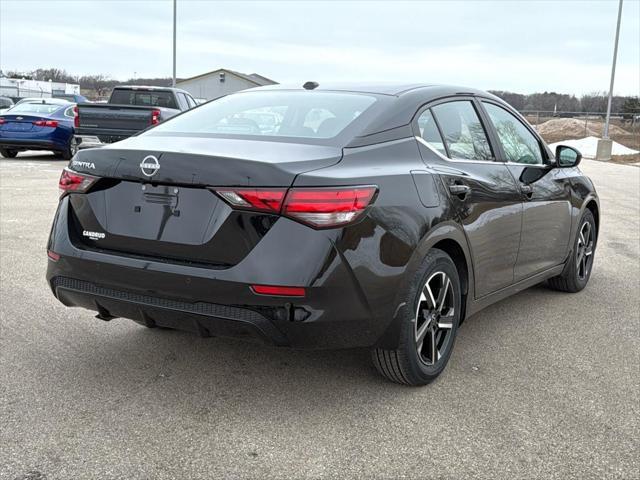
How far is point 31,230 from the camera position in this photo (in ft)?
26.0

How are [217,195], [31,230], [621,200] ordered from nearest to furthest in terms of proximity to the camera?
[217,195], [31,230], [621,200]

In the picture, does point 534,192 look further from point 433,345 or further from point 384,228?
point 384,228

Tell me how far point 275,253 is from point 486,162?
1.86 meters

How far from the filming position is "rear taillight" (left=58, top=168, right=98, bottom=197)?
3529 millimetres

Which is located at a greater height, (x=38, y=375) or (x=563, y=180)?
(x=563, y=180)

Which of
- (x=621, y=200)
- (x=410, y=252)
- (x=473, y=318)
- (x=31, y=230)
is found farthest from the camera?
(x=621, y=200)

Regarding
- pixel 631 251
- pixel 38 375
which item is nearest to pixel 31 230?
pixel 38 375

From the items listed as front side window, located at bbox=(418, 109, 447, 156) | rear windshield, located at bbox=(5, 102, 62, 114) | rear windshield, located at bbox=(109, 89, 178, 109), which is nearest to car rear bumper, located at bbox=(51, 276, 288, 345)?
front side window, located at bbox=(418, 109, 447, 156)

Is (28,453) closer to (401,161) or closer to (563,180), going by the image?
(401,161)

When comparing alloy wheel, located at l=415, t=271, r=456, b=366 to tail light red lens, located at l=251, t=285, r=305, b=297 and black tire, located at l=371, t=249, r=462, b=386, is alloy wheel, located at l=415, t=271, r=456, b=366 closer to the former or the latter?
black tire, located at l=371, t=249, r=462, b=386

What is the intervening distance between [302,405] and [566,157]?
2.96 meters

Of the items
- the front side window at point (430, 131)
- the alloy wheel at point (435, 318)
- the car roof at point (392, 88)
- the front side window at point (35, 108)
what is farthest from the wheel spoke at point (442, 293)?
the front side window at point (35, 108)

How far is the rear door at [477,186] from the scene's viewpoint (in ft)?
13.0

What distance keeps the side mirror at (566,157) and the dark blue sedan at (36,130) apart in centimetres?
1426
